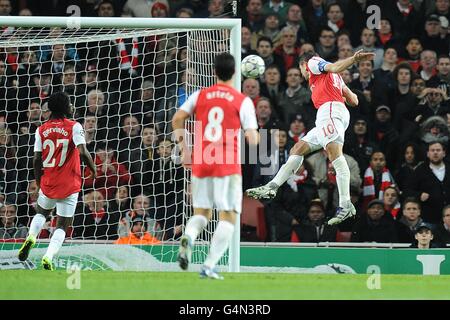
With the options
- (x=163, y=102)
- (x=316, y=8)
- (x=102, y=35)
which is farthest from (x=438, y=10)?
(x=102, y=35)

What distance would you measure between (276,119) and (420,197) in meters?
2.27

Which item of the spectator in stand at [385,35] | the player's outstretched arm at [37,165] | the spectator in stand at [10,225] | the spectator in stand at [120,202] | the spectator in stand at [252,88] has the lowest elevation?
the spectator in stand at [10,225]

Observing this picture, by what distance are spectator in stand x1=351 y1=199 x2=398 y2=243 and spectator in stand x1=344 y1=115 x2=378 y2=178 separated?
816mm

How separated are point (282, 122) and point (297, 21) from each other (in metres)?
2.13

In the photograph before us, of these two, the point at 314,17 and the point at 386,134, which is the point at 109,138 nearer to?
the point at 386,134

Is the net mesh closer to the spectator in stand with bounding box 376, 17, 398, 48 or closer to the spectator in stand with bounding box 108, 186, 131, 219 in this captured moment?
the spectator in stand with bounding box 108, 186, 131, 219

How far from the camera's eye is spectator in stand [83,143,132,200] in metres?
14.6

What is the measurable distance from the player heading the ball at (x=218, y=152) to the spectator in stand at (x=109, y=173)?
4622 millimetres

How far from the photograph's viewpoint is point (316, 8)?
17.5m

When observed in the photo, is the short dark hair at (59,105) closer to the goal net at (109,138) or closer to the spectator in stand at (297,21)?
the goal net at (109,138)

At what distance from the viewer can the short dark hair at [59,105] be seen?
1202cm

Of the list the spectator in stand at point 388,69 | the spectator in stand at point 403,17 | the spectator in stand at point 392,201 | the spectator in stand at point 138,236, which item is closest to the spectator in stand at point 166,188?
the spectator in stand at point 138,236

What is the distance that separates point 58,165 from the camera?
1221cm

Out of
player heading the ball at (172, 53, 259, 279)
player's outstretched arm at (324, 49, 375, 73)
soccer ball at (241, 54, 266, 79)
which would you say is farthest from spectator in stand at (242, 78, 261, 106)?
player heading the ball at (172, 53, 259, 279)
